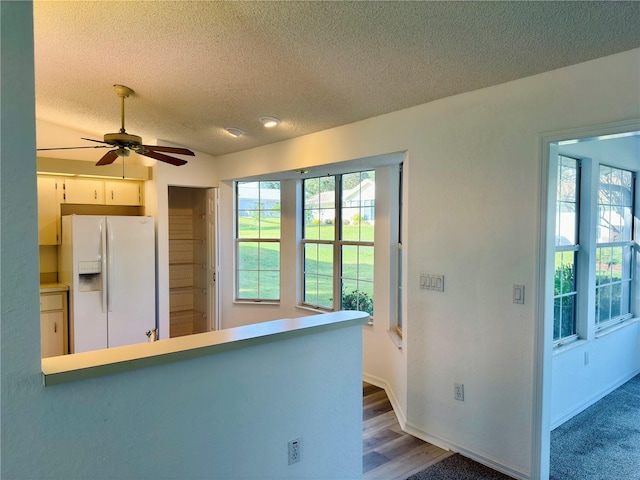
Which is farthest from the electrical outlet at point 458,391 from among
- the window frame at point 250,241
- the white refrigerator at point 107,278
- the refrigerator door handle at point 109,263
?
the refrigerator door handle at point 109,263

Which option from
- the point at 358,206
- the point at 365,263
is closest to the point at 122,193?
the point at 358,206

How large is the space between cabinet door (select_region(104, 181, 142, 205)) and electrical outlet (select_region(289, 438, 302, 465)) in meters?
4.06

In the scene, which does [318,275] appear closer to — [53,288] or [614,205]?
[53,288]

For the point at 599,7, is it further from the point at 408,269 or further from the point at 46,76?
the point at 46,76

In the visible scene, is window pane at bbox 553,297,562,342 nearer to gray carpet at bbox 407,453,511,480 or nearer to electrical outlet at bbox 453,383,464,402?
electrical outlet at bbox 453,383,464,402

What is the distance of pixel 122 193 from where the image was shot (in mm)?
4969

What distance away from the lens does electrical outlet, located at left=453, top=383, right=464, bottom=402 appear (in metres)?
2.70

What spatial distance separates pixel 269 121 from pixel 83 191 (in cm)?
265

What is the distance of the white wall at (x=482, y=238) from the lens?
225cm

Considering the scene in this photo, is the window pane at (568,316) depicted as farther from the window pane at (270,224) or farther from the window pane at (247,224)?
the window pane at (247,224)

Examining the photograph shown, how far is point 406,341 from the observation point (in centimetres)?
304

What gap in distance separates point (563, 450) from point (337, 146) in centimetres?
287

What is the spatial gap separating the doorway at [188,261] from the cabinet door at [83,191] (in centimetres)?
105

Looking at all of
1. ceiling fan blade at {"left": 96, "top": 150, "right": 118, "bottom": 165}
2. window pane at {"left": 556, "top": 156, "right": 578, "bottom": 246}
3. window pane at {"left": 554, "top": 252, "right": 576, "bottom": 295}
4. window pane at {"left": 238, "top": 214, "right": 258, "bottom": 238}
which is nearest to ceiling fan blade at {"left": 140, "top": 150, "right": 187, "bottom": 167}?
ceiling fan blade at {"left": 96, "top": 150, "right": 118, "bottom": 165}
